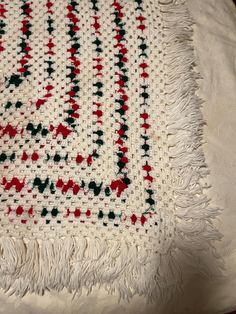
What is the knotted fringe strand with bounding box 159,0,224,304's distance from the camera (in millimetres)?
567

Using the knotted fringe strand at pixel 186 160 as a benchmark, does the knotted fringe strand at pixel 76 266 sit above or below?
below

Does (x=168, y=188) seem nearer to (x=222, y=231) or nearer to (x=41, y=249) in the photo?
(x=222, y=231)

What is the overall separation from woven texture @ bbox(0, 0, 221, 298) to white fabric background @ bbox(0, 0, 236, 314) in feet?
0.07

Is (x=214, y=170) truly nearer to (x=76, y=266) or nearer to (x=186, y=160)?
(x=186, y=160)

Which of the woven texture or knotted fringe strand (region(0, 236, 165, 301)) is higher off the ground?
the woven texture

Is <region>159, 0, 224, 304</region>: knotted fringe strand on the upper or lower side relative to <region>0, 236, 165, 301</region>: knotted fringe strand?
upper

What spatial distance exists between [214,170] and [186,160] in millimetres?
50

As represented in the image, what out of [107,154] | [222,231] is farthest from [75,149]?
[222,231]

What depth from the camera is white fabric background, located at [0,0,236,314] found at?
542 millimetres

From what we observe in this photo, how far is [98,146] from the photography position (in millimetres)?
594

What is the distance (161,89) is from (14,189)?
30cm

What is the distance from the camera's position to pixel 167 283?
0.55 m

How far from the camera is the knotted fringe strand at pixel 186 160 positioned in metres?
0.57

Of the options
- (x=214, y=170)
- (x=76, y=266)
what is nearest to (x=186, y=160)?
(x=214, y=170)
